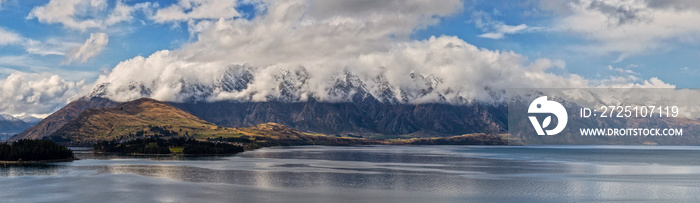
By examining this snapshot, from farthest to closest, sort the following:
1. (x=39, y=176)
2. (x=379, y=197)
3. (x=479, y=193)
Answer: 1. (x=39, y=176)
2. (x=479, y=193)
3. (x=379, y=197)

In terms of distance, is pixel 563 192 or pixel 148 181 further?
pixel 148 181

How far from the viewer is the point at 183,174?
595 ft

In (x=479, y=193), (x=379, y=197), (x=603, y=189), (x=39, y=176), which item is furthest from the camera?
(x=39, y=176)

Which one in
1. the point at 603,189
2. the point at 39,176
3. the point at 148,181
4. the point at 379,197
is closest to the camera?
the point at 379,197

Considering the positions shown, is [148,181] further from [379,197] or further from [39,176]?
[379,197]

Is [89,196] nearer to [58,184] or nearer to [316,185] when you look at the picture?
[58,184]

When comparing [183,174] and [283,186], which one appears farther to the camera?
[183,174]

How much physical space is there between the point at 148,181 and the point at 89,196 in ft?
109


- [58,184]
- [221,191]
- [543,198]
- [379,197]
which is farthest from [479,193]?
[58,184]

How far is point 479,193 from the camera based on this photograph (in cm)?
13100

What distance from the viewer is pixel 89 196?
12431 centimetres

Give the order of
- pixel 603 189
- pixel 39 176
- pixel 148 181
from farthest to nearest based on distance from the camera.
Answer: pixel 39 176
pixel 148 181
pixel 603 189

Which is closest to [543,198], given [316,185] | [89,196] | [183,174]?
[316,185]

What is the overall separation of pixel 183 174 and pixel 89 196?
57.1m
